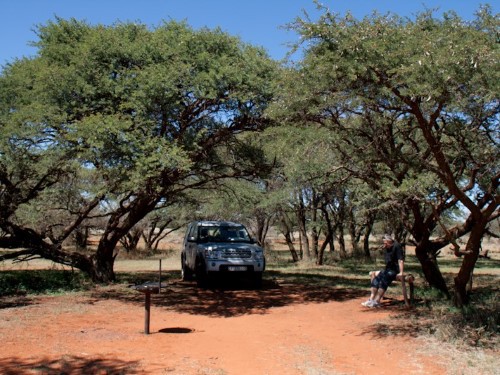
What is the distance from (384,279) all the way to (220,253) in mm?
5139

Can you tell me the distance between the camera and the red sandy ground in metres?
6.56

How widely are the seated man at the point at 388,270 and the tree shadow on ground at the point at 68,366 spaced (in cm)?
628

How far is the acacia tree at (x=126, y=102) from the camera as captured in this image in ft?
36.8

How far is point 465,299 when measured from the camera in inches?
416

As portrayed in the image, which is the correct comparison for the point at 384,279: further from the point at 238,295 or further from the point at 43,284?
the point at 43,284

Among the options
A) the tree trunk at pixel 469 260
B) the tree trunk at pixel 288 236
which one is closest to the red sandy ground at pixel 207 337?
the tree trunk at pixel 469 260

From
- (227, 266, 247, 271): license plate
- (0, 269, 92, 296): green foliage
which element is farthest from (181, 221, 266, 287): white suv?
(0, 269, 92, 296): green foliage

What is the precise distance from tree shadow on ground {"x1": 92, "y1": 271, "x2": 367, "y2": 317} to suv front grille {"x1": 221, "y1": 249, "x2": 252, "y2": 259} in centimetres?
98

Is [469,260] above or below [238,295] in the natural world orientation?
above

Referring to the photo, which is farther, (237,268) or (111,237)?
(111,237)

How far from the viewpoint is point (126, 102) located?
11883mm

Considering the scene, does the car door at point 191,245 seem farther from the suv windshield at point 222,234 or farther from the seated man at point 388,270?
the seated man at point 388,270

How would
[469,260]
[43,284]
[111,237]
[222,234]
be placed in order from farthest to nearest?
[222,234], [111,237], [43,284], [469,260]

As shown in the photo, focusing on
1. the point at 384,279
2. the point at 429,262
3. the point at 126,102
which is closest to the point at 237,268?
the point at 384,279
